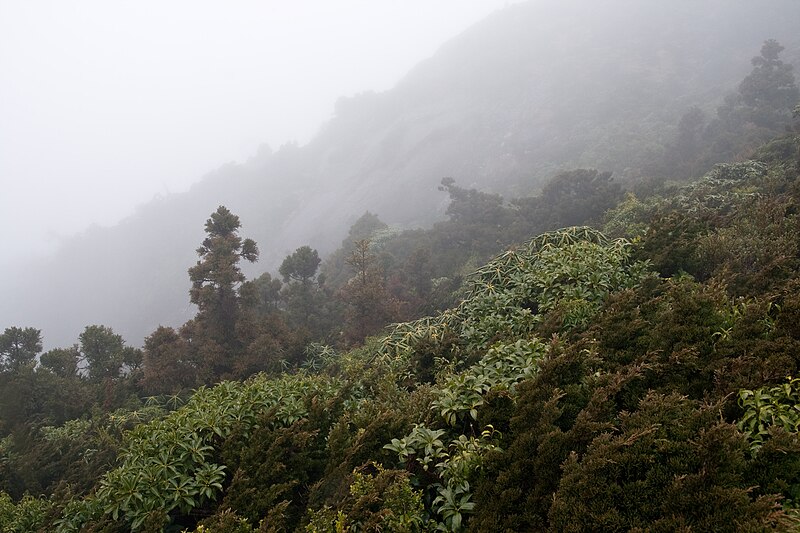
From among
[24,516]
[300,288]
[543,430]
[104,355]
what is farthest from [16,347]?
[543,430]

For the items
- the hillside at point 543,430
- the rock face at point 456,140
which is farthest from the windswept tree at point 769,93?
the hillside at point 543,430

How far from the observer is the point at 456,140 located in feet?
173

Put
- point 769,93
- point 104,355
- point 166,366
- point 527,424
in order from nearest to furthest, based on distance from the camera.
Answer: point 527,424
point 166,366
point 104,355
point 769,93

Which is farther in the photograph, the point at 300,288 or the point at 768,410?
the point at 300,288

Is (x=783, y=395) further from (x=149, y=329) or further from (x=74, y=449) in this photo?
(x=149, y=329)

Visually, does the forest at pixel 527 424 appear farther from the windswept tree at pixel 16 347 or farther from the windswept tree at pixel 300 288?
the windswept tree at pixel 300 288

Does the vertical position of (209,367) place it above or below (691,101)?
above

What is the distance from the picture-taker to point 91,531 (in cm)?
385

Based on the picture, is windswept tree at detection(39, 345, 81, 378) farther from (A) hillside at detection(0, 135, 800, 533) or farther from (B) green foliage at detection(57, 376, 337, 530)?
(B) green foliage at detection(57, 376, 337, 530)

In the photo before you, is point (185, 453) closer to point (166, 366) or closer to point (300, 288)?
point (166, 366)

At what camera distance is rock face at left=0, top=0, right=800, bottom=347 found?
4228cm

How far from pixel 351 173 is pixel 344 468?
57852 mm

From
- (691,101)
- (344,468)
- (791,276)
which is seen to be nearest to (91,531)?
(344,468)

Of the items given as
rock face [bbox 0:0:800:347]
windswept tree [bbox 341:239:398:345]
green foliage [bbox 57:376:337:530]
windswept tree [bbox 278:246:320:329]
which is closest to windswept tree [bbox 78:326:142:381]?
windswept tree [bbox 278:246:320:329]
